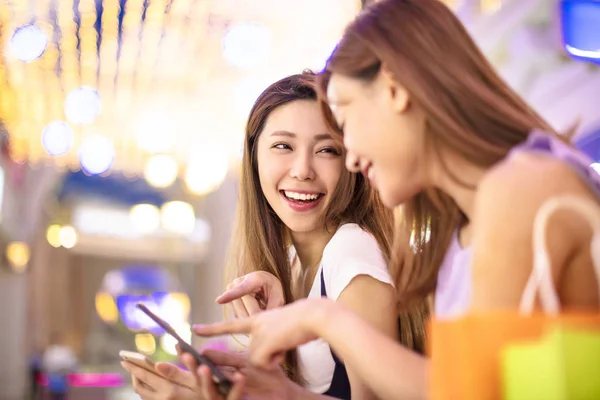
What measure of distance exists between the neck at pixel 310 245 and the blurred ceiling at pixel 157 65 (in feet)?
12.6

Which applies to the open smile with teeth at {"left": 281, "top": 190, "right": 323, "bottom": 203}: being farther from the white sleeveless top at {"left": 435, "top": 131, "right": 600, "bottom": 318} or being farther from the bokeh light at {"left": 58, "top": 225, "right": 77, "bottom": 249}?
the bokeh light at {"left": 58, "top": 225, "right": 77, "bottom": 249}

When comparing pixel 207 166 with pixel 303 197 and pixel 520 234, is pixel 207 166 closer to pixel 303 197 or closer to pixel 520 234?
pixel 303 197

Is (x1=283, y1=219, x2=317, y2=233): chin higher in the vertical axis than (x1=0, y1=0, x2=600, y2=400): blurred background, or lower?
lower

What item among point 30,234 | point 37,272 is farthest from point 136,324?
point 30,234

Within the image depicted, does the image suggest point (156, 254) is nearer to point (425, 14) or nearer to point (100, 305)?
point (100, 305)

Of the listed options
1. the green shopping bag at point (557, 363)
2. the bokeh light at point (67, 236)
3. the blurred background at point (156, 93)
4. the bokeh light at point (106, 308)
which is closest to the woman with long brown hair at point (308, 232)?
the green shopping bag at point (557, 363)

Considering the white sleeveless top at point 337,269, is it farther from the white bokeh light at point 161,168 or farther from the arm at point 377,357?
the white bokeh light at point 161,168

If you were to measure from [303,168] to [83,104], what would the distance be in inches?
302

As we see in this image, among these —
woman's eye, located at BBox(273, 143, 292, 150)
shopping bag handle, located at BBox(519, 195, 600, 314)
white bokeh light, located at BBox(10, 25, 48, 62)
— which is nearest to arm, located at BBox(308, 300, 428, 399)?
shopping bag handle, located at BBox(519, 195, 600, 314)

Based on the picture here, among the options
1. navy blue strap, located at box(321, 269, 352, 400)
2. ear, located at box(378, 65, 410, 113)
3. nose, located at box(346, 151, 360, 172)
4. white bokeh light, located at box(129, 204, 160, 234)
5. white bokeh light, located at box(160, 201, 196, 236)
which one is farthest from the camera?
white bokeh light, located at box(129, 204, 160, 234)

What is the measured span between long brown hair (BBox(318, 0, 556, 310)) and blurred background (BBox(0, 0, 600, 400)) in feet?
6.76

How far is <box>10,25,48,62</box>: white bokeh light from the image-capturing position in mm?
7188

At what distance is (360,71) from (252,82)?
6.60 metres

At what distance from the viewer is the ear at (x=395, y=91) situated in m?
1.35
